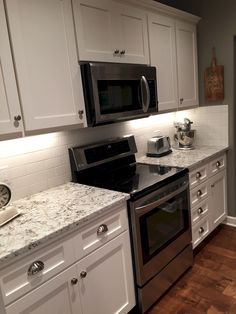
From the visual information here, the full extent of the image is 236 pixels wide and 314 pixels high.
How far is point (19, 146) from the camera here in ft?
5.68

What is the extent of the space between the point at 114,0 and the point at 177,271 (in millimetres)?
2126

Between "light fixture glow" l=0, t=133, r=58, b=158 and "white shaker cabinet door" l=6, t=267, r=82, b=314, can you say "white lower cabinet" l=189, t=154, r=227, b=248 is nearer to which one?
"light fixture glow" l=0, t=133, r=58, b=158

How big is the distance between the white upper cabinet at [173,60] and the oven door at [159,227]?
0.86 meters

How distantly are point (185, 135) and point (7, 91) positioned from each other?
196cm

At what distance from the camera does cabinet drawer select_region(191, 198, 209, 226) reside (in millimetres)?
2365

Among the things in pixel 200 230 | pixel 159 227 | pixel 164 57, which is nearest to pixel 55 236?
pixel 159 227

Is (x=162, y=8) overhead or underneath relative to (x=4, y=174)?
overhead

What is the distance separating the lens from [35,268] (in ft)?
3.92

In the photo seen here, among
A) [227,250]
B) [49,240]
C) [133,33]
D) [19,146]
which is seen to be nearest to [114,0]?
[133,33]

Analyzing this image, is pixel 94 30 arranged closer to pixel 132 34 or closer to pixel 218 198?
pixel 132 34

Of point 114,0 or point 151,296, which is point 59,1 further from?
point 151,296

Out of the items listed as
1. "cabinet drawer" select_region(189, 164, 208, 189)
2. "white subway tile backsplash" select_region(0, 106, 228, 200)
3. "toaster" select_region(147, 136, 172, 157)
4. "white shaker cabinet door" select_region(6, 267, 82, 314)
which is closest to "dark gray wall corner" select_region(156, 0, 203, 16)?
"white subway tile backsplash" select_region(0, 106, 228, 200)

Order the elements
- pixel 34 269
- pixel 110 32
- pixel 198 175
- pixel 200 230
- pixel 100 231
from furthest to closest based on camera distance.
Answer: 1. pixel 200 230
2. pixel 198 175
3. pixel 110 32
4. pixel 100 231
5. pixel 34 269

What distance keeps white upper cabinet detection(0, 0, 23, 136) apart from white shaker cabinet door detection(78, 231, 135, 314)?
0.83 m
